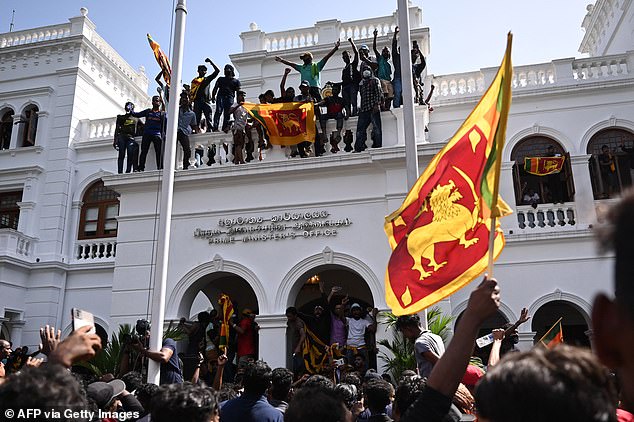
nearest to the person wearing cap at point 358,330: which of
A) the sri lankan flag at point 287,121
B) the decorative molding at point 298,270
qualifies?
the decorative molding at point 298,270

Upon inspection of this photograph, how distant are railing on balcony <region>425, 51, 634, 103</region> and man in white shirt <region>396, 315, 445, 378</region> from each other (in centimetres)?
1029

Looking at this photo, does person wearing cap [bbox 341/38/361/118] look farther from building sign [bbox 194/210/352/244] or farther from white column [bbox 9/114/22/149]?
white column [bbox 9/114/22/149]

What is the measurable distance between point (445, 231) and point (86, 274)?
46.8ft

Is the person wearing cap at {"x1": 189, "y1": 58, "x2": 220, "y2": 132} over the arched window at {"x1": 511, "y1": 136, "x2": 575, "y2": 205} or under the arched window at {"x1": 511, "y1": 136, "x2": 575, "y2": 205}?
over

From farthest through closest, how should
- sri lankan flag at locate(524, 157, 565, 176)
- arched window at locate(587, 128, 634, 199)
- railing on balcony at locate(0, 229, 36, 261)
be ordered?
railing on balcony at locate(0, 229, 36, 261)
sri lankan flag at locate(524, 157, 565, 176)
arched window at locate(587, 128, 634, 199)

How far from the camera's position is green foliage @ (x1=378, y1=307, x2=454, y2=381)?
8812mm

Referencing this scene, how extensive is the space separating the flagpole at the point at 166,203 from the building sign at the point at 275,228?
240cm

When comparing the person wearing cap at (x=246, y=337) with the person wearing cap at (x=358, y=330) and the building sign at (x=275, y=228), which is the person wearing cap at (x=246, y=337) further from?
the person wearing cap at (x=358, y=330)

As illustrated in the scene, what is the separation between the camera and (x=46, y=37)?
19.1 meters

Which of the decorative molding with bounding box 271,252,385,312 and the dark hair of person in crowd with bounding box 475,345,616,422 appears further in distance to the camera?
the decorative molding with bounding box 271,252,385,312

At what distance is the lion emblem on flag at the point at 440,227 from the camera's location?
13.5ft

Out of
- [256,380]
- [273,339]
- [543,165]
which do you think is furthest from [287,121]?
[256,380]

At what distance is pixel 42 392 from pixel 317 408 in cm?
109

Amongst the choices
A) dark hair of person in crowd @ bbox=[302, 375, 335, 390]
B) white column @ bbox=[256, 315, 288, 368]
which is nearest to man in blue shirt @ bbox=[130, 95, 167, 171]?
white column @ bbox=[256, 315, 288, 368]
